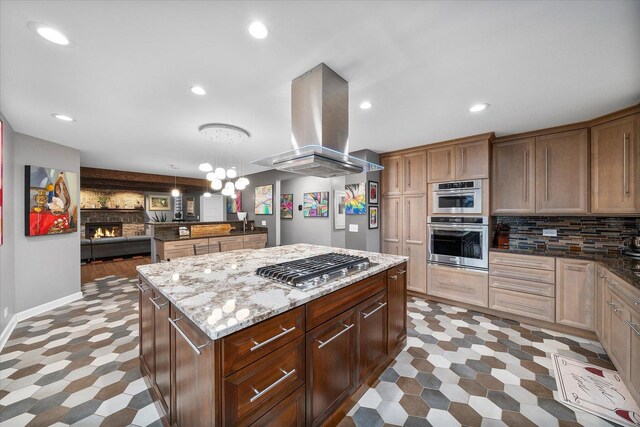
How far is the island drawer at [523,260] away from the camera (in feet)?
8.88

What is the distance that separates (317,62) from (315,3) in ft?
1.57

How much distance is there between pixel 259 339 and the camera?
106cm

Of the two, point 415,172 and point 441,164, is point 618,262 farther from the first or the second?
point 415,172

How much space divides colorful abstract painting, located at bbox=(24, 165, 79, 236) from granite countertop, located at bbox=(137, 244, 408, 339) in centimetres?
263

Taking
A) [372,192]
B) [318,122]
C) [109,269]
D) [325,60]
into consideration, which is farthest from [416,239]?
[109,269]

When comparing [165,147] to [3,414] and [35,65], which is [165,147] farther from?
[3,414]

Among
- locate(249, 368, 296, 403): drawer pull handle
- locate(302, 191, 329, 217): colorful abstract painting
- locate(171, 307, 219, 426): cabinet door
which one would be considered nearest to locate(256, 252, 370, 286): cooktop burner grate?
locate(249, 368, 296, 403): drawer pull handle

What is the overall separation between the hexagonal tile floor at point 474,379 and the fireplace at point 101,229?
9.72m

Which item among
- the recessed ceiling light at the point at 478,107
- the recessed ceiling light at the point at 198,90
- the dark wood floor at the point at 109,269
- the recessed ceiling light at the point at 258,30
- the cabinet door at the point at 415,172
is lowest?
the dark wood floor at the point at 109,269

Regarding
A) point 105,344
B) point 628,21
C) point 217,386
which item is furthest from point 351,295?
point 105,344

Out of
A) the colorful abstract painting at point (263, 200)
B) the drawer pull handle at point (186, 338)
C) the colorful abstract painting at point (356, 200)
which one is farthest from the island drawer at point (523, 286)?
the colorful abstract painting at point (263, 200)

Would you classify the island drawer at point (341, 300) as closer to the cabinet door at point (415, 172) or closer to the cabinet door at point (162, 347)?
the cabinet door at point (162, 347)

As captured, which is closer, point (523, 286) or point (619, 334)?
point (619, 334)

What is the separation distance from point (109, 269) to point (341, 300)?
21.5ft
